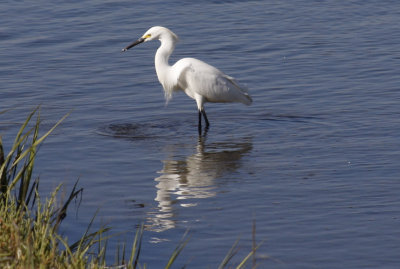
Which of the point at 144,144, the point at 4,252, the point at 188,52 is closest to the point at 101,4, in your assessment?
the point at 188,52

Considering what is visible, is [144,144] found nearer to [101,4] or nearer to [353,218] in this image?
[353,218]

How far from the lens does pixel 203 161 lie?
9523 mm

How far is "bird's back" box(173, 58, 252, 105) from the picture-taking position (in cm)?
1133

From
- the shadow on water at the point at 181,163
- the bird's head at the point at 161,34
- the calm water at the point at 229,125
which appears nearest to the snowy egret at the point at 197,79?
the bird's head at the point at 161,34

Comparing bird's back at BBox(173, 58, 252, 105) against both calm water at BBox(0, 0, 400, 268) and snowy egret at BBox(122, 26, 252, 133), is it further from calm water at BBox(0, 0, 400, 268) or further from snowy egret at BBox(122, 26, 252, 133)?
calm water at BBox(0, 0, 400, 268)

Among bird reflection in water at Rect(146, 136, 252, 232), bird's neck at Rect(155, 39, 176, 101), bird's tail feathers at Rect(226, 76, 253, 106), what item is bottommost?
bird reflection in water at Rect(146, 136, 252, 232)

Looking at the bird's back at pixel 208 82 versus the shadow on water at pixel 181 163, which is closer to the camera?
the shadow on water at pixel 181 163

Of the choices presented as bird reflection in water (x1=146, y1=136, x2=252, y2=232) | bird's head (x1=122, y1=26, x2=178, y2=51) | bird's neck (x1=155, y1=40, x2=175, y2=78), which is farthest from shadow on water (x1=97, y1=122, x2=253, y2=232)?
bird's head (x1=122, y1=26, x2=178, y2=51)

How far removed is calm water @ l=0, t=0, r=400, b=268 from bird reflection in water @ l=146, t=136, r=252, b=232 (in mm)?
24

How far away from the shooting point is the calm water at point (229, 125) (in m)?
6.97

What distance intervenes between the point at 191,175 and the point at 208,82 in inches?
105

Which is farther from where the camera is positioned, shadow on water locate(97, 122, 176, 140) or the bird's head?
the bird's head

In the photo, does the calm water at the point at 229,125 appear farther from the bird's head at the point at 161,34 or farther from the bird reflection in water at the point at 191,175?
the bird's head at the point at 161,34

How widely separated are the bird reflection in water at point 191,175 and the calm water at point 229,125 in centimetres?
2
